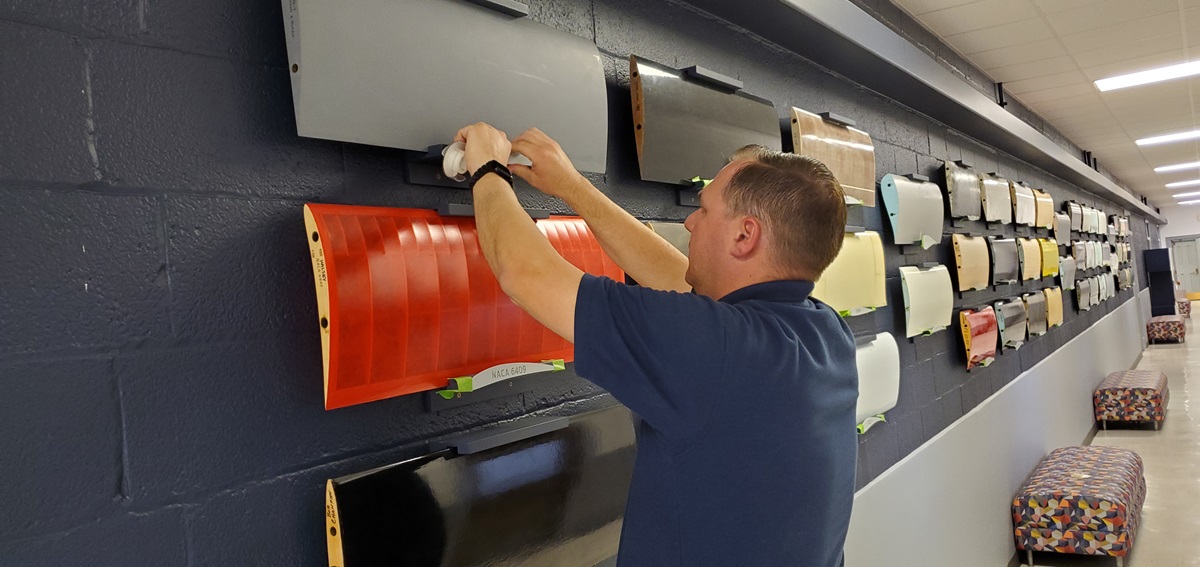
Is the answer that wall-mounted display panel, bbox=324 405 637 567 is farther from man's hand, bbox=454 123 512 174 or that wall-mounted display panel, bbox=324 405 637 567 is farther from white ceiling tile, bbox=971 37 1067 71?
white ceiling tile, bbox=971 37 1067 71

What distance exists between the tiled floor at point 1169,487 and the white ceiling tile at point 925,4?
11.4ft

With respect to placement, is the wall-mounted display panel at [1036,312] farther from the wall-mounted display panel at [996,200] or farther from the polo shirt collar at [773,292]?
the polo shirt collar at [773,292]

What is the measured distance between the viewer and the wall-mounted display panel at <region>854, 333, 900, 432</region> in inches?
99.3

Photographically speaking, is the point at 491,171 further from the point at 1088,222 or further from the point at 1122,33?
the point at 1088,222

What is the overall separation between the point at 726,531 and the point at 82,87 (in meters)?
1.06

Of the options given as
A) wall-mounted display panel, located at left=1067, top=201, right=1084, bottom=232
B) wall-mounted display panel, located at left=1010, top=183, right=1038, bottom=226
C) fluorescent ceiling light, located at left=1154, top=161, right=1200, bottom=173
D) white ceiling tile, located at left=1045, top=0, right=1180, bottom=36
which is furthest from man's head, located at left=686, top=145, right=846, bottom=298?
fluorescent ceiling light, located at left=1154, top=161, right=1200, bottom=173

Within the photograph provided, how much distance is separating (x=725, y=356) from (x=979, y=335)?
3.25m

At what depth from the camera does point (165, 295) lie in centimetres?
98

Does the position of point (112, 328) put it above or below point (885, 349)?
above

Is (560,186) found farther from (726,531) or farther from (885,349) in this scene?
(885,349)

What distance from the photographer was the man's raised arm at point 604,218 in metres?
1.32

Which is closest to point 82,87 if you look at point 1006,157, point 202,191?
point 202,191

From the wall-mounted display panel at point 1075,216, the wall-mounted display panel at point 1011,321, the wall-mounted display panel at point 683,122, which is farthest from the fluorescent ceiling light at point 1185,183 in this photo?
the wall-mounted display panel at point 683,122

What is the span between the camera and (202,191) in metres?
1.03
